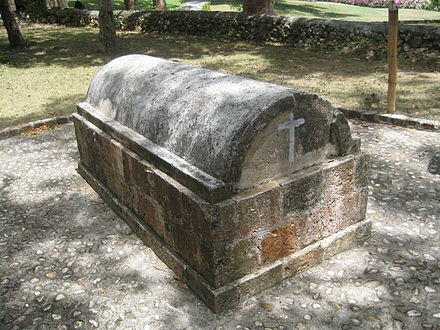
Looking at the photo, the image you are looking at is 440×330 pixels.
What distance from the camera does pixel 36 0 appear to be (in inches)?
829

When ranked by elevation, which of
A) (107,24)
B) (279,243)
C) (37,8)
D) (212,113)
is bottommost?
(279,243)

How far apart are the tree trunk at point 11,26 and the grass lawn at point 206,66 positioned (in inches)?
15.4

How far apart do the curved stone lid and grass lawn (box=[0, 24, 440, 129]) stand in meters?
4.45

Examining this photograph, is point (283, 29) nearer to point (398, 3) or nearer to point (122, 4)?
point (122, 4)

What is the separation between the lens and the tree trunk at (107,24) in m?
12.6

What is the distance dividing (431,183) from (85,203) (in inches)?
162

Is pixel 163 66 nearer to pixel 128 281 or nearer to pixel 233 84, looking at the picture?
pixel 233 84

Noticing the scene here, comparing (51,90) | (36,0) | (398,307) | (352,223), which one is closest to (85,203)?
(352,223)

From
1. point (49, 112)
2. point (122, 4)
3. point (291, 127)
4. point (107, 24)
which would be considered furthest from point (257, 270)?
point (122, 4)

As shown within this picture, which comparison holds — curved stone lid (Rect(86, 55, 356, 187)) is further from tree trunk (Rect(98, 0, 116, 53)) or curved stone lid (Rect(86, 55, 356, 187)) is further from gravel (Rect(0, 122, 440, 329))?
tree trunk (Rect(98, 0, 116, 53))

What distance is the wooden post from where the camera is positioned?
22.3ft

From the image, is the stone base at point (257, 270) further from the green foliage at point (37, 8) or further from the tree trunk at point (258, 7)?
the green foliage at point (37, 8)

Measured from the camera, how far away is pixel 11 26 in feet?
47.6

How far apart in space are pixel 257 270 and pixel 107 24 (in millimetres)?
11343
